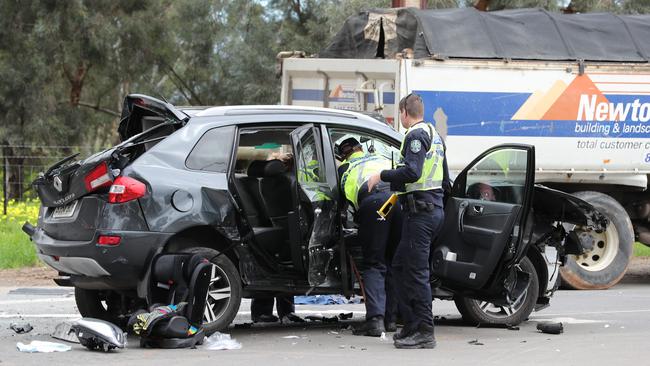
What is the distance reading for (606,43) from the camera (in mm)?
14039

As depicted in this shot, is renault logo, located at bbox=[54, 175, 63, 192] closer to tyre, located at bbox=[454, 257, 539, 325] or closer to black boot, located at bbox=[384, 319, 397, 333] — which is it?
black boot, located at bbox=[384, 319, 397, 333]

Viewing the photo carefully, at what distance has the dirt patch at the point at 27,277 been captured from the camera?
1288 centimetres

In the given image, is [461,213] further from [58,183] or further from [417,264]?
[58,183]

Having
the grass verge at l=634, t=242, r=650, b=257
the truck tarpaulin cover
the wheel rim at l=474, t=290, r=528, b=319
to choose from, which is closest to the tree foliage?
the grass verge at l=634, t=242, r=650, b=257

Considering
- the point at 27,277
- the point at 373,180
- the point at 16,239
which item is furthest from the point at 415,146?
the point at 16,239

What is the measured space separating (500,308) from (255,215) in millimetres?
2260

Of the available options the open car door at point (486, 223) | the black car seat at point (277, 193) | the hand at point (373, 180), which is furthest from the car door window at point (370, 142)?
the hand at point (373, 180)

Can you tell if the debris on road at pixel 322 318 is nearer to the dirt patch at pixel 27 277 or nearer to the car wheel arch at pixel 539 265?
the car wheel arch at pixel 539 265

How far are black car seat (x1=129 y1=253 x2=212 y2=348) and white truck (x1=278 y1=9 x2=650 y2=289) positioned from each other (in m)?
5.55

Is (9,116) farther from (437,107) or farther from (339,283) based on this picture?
(339,283)

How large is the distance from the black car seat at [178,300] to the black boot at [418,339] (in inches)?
55.8

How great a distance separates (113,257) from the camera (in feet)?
26.1

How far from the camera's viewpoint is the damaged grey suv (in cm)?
805

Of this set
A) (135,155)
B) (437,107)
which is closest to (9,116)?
(437,107)
